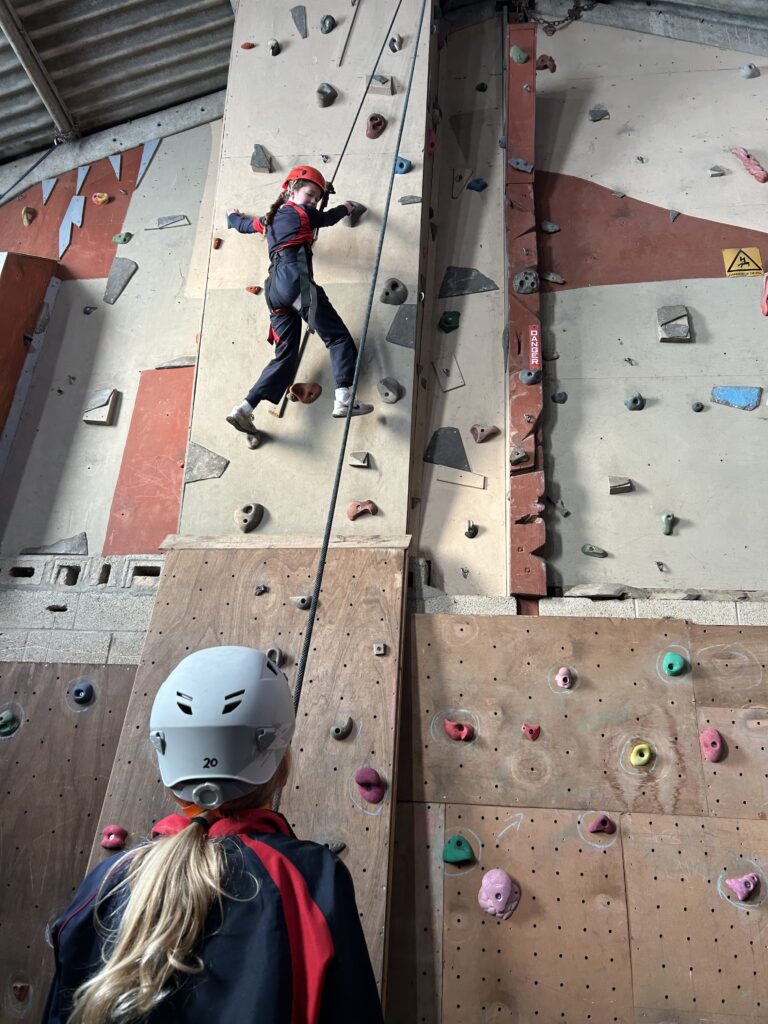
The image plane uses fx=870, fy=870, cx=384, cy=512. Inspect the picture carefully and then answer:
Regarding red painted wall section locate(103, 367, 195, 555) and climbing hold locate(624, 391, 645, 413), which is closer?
climbing hold locate(624, 391, 645, 413)

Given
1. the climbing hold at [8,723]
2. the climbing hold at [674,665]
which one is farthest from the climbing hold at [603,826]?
the climbing hold at [8,723]

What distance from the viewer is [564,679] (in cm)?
293

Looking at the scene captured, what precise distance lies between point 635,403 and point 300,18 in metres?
2.54

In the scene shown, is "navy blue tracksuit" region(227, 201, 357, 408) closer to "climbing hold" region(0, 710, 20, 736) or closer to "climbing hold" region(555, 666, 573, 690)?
"climbing hold" region(555, 666, 573, 690)

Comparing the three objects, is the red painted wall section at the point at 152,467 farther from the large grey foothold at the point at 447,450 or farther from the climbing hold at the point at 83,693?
the large grey foothold at the point at 447,450

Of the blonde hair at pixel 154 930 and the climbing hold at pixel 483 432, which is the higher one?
the climbing hold at pixel 483 432

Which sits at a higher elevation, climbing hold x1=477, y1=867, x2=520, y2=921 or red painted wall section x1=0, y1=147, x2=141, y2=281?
red painted wall section x1=0, y1=147, x2=141, y2=281

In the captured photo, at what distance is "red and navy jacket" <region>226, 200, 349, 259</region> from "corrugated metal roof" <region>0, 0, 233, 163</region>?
1.78 meters

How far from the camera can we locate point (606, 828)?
107 inches

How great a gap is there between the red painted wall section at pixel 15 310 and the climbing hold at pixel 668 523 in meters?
2.92

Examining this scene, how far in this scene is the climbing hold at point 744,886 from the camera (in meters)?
2.59

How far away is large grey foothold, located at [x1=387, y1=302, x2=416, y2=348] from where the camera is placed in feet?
11.8

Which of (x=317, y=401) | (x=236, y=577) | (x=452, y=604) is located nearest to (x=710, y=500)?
(x=452, y=604)

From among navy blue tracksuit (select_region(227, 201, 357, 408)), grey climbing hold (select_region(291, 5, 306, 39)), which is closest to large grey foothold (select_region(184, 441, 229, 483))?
navy blue tracksuit (select_region(227, 201, 357, 408))
